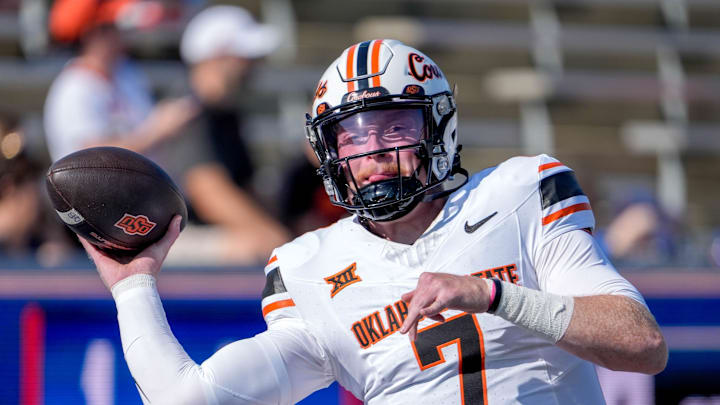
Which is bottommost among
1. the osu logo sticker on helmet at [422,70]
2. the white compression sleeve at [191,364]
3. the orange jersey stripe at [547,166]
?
the white compression sleeve at [191,364]

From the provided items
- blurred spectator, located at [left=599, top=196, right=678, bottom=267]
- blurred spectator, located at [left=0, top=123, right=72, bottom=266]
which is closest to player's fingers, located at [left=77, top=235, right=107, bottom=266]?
blurred spectator, located at [left=0, top=123, right=72, bottom=266]

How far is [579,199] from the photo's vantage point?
98.3 inches

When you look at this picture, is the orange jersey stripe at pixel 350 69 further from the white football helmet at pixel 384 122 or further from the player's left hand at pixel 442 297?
the player's left hand at pixel 442 297

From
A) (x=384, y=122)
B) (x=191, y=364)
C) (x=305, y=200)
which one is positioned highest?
(x=384, y=122)

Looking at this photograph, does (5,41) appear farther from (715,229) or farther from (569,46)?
(715,229)

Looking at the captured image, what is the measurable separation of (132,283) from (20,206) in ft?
7.57

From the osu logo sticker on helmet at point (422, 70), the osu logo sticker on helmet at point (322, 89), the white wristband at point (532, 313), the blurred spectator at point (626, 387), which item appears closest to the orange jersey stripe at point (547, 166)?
the osu logo sticker on helmet at point (422, 70)

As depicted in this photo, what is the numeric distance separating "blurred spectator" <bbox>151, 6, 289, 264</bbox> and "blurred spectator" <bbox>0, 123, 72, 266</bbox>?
59cm

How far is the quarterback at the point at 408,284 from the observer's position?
2311mm

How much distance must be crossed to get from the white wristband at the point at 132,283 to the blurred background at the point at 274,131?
1703 millimetres

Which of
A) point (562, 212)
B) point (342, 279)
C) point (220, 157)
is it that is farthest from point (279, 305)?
point (220, 157)

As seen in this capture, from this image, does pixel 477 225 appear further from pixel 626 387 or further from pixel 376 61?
pixel 626 387

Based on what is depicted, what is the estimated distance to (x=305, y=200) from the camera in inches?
202

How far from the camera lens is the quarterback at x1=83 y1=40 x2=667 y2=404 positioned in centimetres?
231
